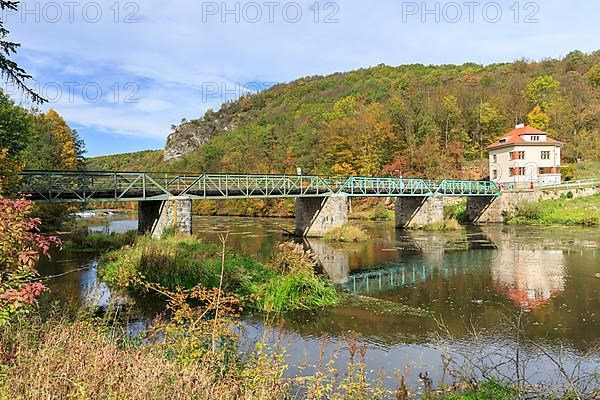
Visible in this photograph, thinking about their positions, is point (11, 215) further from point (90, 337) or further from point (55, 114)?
point (55, 114)

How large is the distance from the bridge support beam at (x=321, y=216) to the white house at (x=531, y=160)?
1954cm

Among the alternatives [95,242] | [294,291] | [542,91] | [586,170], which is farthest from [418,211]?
[542,91]

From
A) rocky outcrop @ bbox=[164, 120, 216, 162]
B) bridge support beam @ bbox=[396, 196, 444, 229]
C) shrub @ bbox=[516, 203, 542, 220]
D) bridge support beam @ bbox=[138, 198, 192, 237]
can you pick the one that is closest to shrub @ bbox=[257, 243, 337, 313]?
bridge support beam @ bbox=[138, 198, 192, 237]

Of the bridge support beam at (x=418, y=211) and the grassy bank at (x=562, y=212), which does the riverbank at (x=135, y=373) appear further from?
the grassy bank at (x=562, y=212)

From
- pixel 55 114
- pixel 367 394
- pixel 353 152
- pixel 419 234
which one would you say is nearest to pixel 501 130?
pixel 353 152

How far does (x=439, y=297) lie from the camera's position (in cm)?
1256

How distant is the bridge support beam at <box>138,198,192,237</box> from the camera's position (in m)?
22.6

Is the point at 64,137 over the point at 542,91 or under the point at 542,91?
under

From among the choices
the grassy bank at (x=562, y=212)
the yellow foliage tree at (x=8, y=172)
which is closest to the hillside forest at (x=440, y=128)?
the grassy bank at (x=562, y=212)

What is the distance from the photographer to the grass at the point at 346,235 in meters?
27.8

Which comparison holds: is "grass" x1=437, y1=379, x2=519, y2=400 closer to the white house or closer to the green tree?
the white house

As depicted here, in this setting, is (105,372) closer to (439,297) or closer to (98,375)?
(98,375)

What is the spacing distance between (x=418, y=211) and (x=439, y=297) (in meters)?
24.9

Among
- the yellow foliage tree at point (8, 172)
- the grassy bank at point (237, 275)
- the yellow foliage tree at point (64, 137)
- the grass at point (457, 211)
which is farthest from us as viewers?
the grass at point (457, 211)
